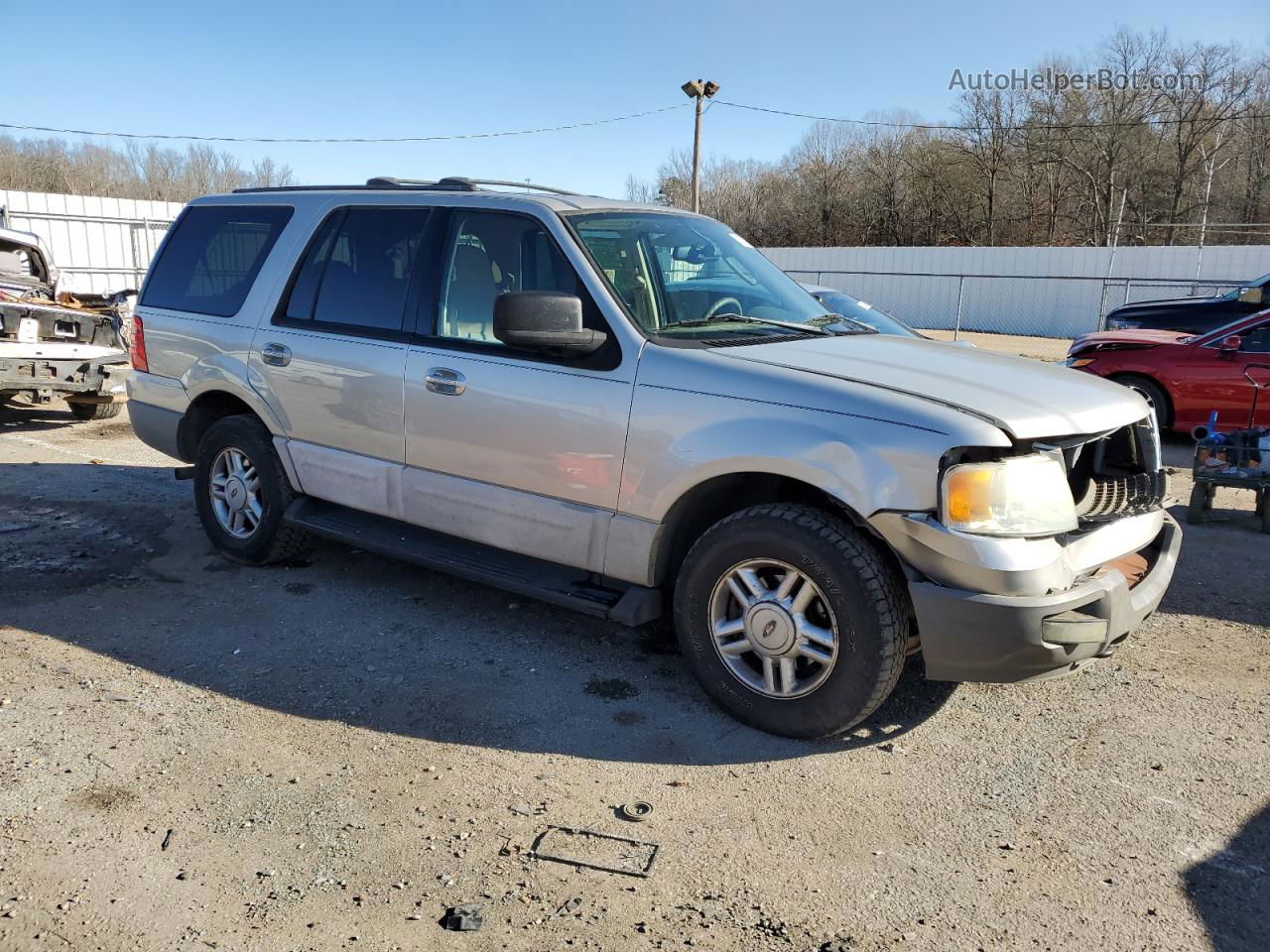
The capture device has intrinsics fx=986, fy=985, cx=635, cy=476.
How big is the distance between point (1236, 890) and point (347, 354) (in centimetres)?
412

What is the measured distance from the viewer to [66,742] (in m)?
3.59

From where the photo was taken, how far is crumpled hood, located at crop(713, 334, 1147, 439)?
11.2 ft

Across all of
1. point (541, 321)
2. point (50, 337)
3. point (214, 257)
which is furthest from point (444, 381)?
point (50, 337)

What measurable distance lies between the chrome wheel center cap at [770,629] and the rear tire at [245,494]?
276cm

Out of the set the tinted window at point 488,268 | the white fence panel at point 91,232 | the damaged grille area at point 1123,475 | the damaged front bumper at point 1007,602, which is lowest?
the damaged front bumper at point 1007,602

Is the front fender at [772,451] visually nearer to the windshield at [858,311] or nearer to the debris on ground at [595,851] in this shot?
the debris on ground at [595,851]

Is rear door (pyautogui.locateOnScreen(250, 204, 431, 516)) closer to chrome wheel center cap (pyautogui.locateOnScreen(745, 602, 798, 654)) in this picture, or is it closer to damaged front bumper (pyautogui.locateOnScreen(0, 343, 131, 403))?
chrome wheel center cap (pyautogui.locateOnScreen(745, 602, 798, 654))

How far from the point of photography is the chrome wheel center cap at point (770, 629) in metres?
3.60

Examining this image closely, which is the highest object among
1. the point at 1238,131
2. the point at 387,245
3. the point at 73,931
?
the point at 1238,131

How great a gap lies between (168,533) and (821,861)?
16.0ft

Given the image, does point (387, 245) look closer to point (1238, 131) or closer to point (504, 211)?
point (504, 211)

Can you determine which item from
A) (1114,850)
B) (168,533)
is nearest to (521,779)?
(1114,850)

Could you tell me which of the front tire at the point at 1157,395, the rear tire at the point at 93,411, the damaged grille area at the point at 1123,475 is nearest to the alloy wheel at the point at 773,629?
the damaged grille area at the point at 1123,475

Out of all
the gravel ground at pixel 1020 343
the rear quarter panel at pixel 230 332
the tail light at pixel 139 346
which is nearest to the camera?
the rear quarter panel at pixel 230 332
